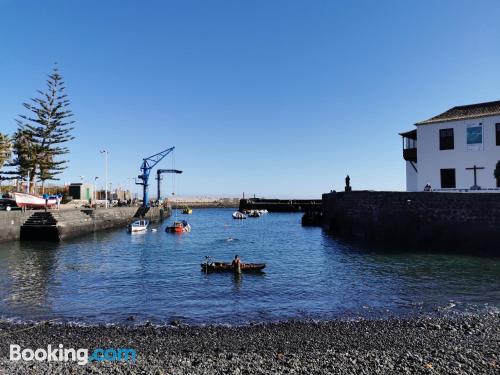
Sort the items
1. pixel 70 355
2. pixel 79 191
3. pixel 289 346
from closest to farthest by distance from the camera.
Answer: pixel 70 355 → pixel 289 346 → pixel 79 191

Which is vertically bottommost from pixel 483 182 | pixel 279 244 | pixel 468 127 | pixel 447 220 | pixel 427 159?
pixel 279 244

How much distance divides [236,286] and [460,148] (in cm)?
3179

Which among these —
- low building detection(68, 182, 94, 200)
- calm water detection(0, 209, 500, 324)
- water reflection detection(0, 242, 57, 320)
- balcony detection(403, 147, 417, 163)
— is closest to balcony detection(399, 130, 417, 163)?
balcony detection(403, 147, 417, 163)

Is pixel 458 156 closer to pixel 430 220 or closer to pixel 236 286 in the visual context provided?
pixel 430 220

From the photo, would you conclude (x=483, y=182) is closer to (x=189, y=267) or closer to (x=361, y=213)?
(x=361, y=213)

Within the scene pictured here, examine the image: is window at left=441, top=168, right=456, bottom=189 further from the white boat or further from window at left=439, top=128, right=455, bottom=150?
the white boat

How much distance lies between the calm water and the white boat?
13.1 m

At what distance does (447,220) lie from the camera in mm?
35125

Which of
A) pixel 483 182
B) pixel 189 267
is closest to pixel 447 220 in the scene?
pixel 483 182

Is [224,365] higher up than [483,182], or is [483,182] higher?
[483,182]

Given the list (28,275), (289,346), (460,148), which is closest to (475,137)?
(460,148)

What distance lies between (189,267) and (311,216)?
150ft

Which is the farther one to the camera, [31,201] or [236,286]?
[31,201]

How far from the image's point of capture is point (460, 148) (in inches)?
1596
